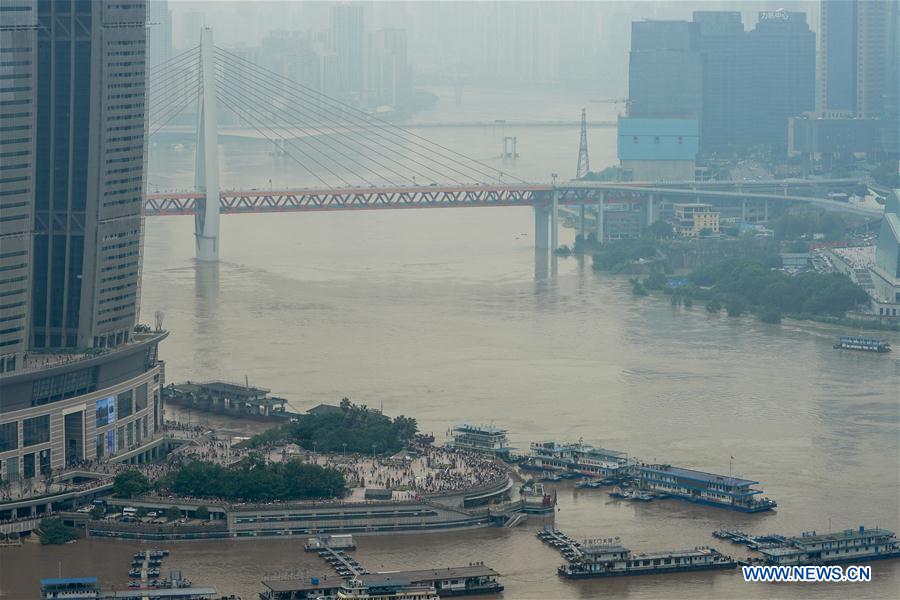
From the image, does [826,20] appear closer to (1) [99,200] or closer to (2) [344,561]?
(1) [99,200]

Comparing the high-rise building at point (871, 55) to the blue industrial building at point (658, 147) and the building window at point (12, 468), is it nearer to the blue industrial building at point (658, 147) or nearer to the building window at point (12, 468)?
the blue industrial building at point (658, 147)

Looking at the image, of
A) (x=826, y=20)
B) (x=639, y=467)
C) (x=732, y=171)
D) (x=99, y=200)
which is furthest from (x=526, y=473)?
(x=826, y=20)

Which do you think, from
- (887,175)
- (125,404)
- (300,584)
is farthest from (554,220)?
(300,584)

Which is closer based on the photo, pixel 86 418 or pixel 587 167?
pixel 86 418

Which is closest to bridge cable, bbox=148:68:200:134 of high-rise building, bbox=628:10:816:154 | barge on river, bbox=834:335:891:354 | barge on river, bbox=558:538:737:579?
high-rise building, bbox=628:10:816:154

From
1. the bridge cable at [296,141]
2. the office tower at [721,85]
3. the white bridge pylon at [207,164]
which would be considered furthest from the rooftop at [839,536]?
the office tower at [721,85]

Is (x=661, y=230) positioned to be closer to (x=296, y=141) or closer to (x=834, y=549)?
(x=296, y=141)
